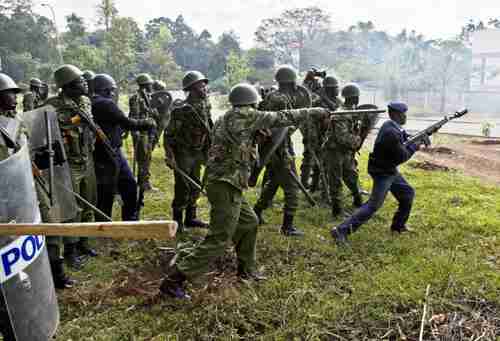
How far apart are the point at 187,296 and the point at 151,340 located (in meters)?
0.67

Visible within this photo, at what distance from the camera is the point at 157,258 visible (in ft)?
17.0

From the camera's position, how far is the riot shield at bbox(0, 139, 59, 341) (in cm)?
224

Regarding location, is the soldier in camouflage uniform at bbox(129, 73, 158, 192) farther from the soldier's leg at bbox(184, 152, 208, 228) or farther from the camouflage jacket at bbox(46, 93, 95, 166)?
the camouflage jacket at bbox(46, 93, 95, 166)

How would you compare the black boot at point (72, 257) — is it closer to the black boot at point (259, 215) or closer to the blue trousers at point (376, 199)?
the black boot at point (259, 215)

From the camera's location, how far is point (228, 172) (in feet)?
13.5

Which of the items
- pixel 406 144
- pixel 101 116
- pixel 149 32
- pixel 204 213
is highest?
pixel 149 32

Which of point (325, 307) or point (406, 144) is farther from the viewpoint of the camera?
point (406, 144)

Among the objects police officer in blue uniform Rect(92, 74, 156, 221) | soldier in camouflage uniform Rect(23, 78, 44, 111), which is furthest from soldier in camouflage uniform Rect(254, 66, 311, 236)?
soldier in camouflage uniform Rect(23, 78, 44, 111)

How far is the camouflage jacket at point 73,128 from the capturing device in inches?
183

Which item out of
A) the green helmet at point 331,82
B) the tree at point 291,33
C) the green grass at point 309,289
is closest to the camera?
the green grass at point 309,289

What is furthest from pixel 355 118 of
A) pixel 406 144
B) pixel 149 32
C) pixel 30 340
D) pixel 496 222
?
pixel 149 32

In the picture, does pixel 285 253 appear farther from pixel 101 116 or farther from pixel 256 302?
pixel 101 116

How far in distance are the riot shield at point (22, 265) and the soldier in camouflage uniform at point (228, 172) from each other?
1.63m

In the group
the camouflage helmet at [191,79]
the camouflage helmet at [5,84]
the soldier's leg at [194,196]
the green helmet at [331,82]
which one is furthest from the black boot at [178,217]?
the green helmet at [331,82]
